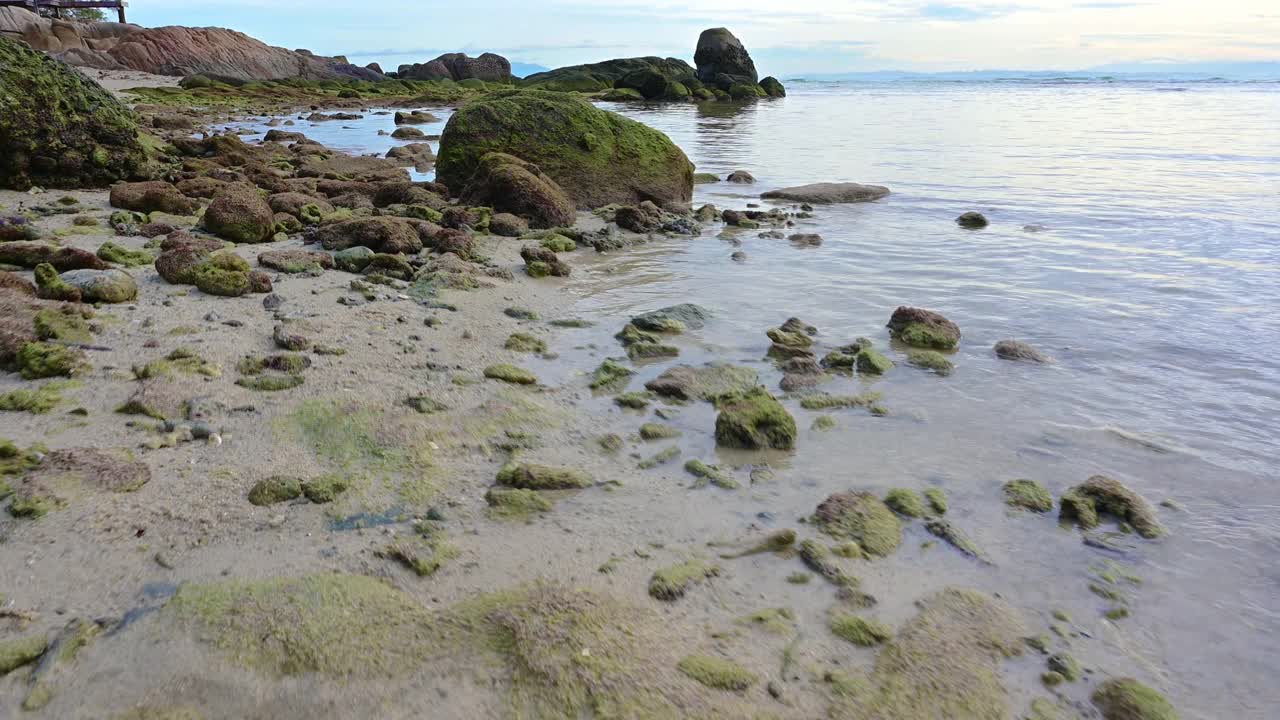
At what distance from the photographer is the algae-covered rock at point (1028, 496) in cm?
328

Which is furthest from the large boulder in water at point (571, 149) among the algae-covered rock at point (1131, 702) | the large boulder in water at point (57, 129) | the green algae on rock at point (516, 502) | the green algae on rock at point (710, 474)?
the algae-covered rock at point (1131, 702)

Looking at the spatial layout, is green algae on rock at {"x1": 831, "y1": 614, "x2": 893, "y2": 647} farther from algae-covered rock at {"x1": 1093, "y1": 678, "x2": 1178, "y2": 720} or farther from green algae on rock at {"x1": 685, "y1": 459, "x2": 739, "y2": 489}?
green algae on rock at {"x1": 685, "y1": 459, "x2": 739, "y2": 489}

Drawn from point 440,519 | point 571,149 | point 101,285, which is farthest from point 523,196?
point 440,519

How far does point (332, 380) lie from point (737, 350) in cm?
238

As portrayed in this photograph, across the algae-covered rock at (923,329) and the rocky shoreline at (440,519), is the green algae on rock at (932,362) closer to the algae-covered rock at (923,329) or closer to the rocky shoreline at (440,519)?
the rocky shoreline at (440,519)

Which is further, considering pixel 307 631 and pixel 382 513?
pixel 382 513

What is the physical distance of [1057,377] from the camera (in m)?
4.72

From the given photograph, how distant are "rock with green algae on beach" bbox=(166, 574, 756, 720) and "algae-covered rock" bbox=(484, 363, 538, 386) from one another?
1.88m

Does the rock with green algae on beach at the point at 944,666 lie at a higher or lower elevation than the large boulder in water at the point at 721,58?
lower

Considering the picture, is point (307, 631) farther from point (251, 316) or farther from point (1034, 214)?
point (1034, 214)

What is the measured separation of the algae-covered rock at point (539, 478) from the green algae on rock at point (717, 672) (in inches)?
44.6

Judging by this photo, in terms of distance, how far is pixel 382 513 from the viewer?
301cm

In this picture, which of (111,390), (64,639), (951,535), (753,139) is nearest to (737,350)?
(951,535)

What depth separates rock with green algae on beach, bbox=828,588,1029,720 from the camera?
2.22 meters
